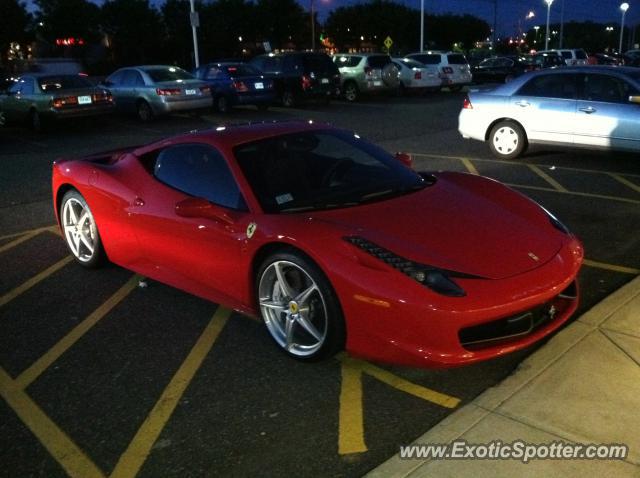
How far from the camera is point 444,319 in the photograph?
Result: 3.15m

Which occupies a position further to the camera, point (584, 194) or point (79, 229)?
point (584, 194)

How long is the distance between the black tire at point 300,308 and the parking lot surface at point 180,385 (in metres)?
0.14

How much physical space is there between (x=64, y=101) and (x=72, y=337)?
12959 millimetres

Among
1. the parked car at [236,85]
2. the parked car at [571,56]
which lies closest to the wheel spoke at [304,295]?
the parked car at [236,85]

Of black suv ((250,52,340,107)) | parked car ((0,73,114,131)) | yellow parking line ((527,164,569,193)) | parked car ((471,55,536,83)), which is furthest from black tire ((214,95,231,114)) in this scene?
parked car ((471,55,536,83))

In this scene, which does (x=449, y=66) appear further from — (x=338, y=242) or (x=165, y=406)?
(x=165, y=406)

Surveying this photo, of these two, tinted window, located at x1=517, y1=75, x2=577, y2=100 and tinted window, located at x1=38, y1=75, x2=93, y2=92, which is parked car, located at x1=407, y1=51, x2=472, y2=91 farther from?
→ tinted window, located at x1=517, y1=75, x2=577, y2=100

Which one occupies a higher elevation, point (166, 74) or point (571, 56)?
point (571, 56)

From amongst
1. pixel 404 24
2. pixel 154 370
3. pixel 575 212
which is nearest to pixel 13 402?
pixel 154 370

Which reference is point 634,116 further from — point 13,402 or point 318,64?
point 318,64

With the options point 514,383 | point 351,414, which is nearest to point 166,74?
point 351,414

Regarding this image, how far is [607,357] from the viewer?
11.9ft

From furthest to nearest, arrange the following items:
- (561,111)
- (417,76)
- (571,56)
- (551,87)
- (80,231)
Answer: (571,56) < (417,76) < (551,87) < (561,111) < (80,231)

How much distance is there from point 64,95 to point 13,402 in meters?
13.8
